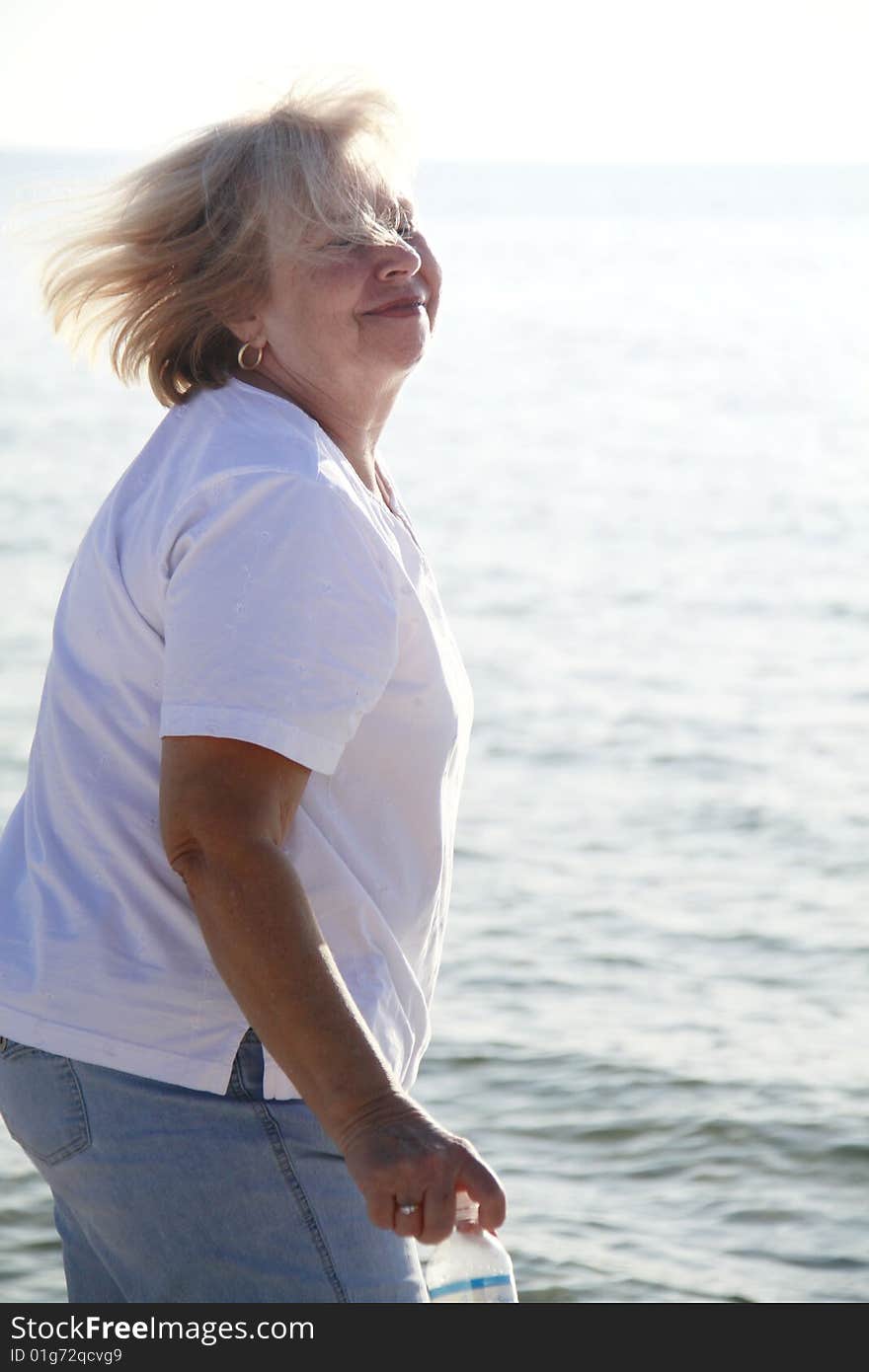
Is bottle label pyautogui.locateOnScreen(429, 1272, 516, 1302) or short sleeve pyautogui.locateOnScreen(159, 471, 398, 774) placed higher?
short sleeve pyautogui.locateOnScreen(159, 471, 398, 774)

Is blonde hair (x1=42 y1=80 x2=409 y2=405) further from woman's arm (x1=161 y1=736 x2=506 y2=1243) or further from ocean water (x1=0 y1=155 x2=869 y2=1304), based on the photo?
woman's arm (x1=161 y1=736 x2=506 y2=1243)

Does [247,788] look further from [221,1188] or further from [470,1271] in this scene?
[470,1271]

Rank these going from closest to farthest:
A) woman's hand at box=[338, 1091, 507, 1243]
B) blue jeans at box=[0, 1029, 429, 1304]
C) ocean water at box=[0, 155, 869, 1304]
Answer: woman's hand at box=[338, 1091, 507, 1243]
blue jeans at box=[0, 1029, 429, 1304]
ocean water at box=[0, 155, 869, 1304]

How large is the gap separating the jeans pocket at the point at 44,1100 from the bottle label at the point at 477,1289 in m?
0.39

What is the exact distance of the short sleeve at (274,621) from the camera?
5.54 ft

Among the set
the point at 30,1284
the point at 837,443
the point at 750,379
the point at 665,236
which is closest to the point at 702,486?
the point at 837,443

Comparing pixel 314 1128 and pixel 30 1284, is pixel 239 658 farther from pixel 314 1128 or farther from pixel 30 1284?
pixel 30 1284

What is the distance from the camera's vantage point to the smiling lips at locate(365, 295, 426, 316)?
2.08 metres

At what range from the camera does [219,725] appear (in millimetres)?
1677

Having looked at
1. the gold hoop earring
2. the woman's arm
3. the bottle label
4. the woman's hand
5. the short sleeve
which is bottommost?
the bottle label

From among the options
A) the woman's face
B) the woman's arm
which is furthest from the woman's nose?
the woman's arm

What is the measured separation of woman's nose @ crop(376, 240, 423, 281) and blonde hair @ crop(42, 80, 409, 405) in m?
0.01

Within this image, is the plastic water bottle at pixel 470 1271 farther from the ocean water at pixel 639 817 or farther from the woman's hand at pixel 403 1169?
the ocean water at pixel 639 817

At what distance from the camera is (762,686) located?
9.54 m
